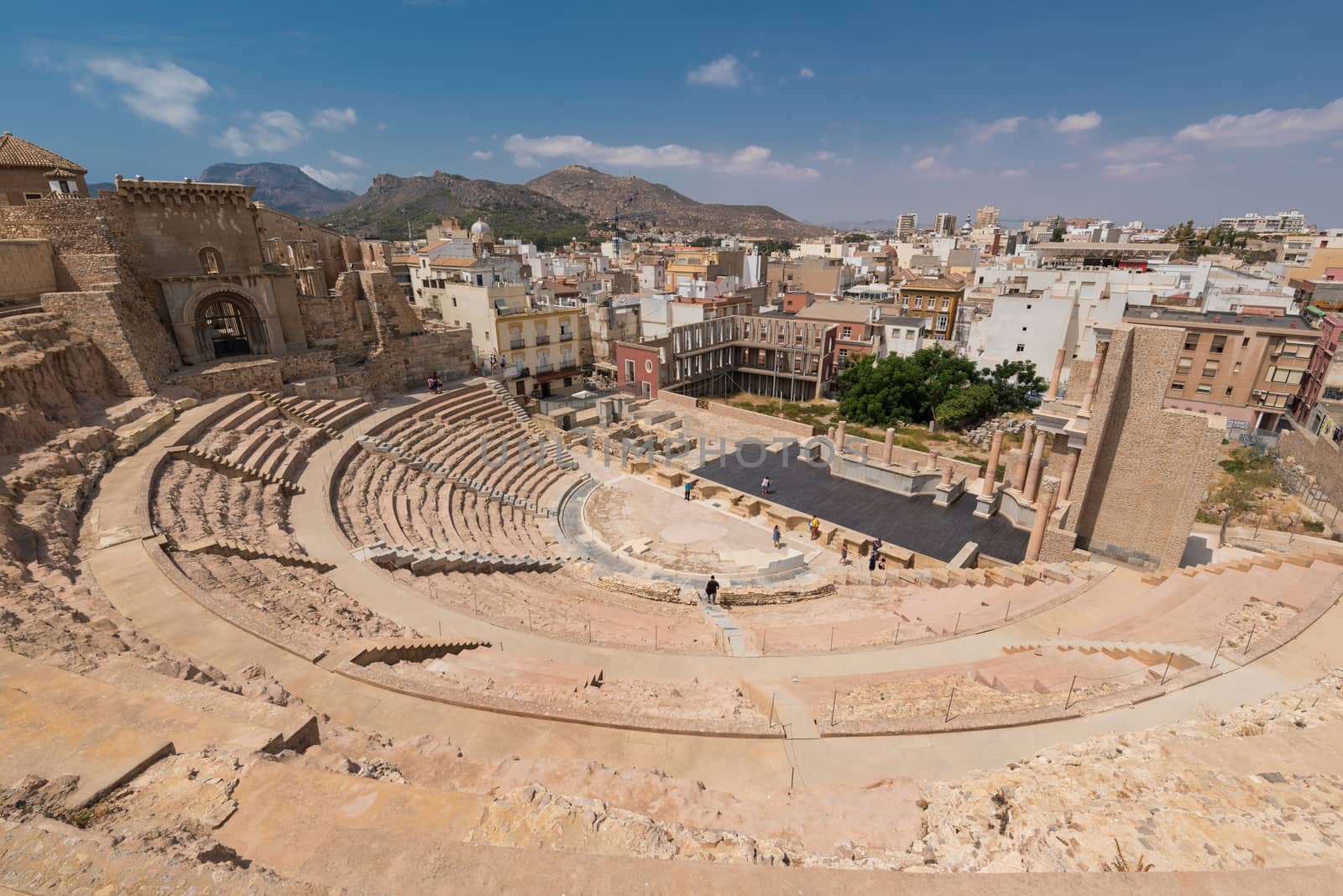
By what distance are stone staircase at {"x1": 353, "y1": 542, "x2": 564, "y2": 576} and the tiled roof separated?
2287 cm

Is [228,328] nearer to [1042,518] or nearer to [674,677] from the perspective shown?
[674,677]

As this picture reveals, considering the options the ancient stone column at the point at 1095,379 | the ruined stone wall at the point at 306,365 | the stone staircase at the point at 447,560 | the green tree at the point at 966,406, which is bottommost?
the green tree at the point at 966,406

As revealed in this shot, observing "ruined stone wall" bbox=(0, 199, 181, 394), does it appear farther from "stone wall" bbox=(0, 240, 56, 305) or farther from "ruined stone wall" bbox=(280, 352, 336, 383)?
"ruined stone wall" bbox=(280, 352, 336, 383)

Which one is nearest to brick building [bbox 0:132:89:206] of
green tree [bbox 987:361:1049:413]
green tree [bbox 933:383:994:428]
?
green tree [bbox 933:383:994:428]

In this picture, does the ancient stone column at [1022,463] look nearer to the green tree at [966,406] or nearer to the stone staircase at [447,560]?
the green tree at [966,406]

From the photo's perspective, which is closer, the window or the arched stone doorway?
the arched stone doorway

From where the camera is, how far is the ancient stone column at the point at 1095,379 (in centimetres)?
1683

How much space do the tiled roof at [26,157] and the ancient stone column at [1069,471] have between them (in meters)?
38.4

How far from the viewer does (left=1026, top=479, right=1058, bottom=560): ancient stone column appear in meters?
18.1

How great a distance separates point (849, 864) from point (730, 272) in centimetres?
7188

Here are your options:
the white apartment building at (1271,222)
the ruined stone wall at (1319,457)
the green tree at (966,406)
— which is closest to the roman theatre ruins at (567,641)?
the ruined stone wall at (1319,457)

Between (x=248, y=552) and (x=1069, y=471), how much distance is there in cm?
2251

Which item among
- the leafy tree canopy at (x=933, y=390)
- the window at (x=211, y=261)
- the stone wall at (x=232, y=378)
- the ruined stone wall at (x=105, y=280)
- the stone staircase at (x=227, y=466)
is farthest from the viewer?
the leafy tree canopy at (x=933, y=390)

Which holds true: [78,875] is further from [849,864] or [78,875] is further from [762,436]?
[762,436]
